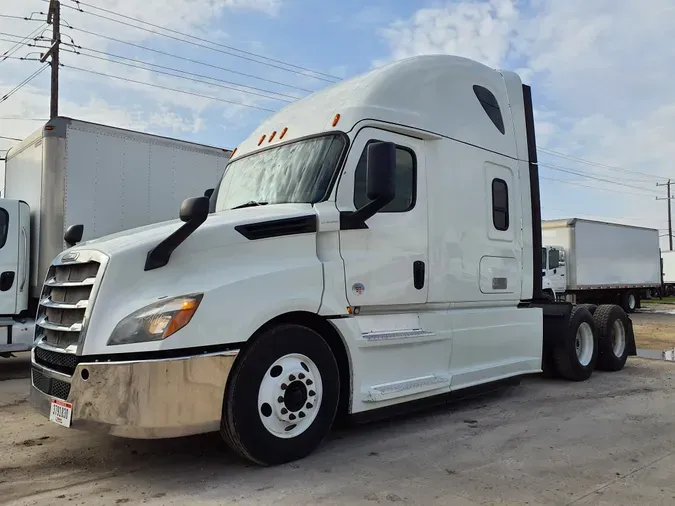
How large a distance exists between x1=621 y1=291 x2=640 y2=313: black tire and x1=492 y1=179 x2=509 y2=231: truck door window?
21.9 meters

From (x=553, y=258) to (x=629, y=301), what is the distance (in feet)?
24.1

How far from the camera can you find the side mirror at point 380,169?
15.3 ft

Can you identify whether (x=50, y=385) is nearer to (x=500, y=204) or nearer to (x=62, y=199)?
(x=500, y=204)

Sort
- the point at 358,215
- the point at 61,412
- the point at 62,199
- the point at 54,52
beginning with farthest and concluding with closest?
the point at 54,52, the point at 62,199, the point at 358,215, the point at 61,412

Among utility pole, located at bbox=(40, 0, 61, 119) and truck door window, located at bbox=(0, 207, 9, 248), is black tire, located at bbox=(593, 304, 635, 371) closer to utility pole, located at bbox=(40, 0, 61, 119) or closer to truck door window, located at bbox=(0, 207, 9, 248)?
truck door window, located at bbox=(0, 207, 9, 248)

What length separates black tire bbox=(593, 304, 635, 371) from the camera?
8.76m

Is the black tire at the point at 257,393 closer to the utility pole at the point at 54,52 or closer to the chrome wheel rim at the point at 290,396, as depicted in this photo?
the chrome wheel rim at the point at 290,396

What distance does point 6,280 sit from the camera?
8.54 m

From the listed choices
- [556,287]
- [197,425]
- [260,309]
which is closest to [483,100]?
[260,309]

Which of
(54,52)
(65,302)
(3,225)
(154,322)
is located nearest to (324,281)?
(154,322)

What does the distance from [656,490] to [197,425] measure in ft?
10.2

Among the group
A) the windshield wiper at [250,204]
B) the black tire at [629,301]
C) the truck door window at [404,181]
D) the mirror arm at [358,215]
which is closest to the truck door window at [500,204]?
the truck door window at [404,181]

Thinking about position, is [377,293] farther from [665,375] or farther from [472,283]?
[665,375]

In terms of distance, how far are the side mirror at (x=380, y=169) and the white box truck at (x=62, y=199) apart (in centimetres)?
515
